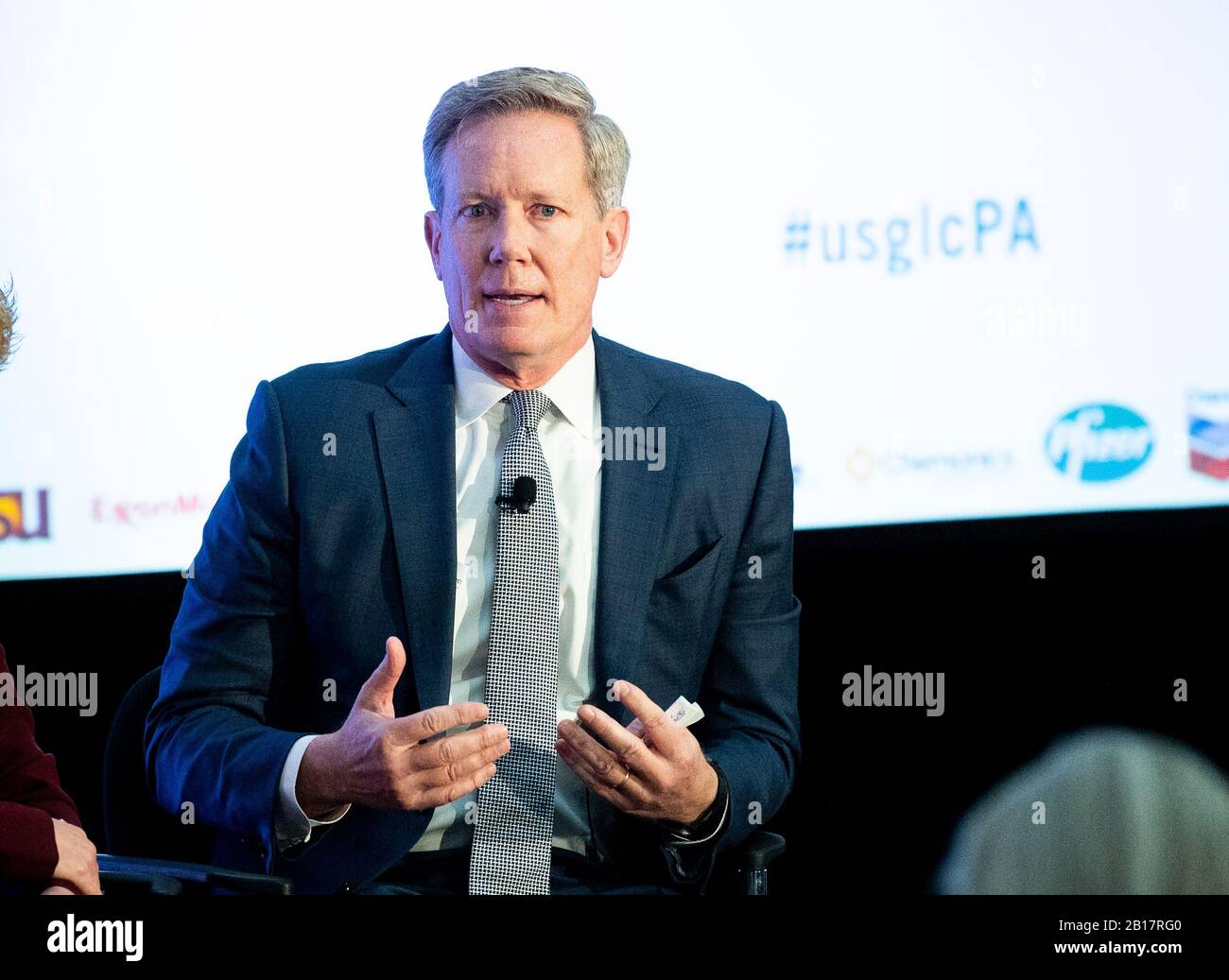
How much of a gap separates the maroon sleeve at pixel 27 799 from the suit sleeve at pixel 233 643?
200mm

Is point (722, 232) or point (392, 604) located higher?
point (722, 232)

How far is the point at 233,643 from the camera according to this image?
221 centimetres

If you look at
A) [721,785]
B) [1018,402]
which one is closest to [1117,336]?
[1018,402]

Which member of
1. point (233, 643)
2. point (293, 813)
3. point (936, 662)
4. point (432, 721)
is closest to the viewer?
point (432, 721)

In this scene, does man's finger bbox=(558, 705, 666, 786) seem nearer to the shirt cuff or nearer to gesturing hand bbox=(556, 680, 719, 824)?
gesturing hand bbox=(556, 680, 719, 824)

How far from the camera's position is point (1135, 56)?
3057 millimetres

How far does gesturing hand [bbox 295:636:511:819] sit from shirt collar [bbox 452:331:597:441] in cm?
50

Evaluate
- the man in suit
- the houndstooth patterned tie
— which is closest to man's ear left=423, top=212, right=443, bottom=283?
the man in suit

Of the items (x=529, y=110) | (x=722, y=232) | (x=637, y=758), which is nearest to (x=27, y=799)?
(x=637, y=758)

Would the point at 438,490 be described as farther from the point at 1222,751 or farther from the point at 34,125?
the point at 1222,751

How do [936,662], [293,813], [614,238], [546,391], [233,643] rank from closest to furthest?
[293,813]
[233,643]
[546,391]
[614,238]
[936,662]

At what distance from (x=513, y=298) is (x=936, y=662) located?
61.3 inches

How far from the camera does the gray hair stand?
7.55 feet

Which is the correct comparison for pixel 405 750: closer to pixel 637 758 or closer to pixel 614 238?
pixel 637 758
